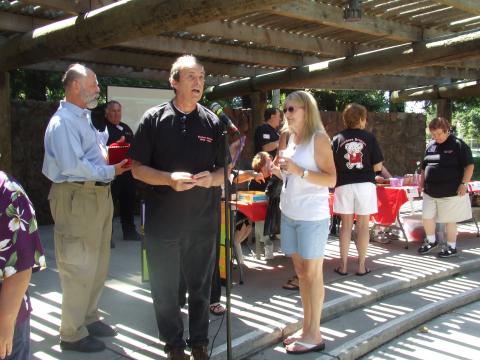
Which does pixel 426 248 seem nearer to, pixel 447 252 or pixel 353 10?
pixel 447 252

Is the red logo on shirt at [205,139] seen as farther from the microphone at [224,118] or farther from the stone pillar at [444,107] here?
the stone pillar at [444,107]

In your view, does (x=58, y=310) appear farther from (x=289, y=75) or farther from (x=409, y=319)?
(x=289, y=75)

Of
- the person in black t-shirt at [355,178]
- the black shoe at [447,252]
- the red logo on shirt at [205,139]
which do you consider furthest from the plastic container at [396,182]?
the red logo on shirt at [205,139]

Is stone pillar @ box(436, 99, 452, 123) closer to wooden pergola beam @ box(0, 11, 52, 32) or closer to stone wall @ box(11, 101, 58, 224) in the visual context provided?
stone wall @ box(11, 101, 58, 224)

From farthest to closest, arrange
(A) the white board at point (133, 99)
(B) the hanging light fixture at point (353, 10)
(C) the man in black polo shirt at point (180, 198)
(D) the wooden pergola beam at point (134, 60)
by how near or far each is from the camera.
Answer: (A) the white board at point (133, 99) → (D) the wooden pergola beam at point (134, 60) → (B) the hanging light fixture at point (353, 10) → (C) the man in black polo shirt at point (180, 198)

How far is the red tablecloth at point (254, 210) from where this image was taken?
5.41 meters

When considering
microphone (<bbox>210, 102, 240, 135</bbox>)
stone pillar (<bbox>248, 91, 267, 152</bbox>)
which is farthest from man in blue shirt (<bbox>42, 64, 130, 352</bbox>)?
stone pillar (<bbox>248, 91, 267, 152</bbox>)

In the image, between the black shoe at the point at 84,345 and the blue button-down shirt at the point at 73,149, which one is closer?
the blue button-down shirt at the point at 73,149

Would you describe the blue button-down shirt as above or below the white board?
below

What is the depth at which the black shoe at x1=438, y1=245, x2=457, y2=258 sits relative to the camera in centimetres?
653

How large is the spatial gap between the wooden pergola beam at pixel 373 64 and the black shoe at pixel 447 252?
2366 mm

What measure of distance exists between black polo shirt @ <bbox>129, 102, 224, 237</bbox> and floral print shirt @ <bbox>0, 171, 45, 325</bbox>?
120 cm

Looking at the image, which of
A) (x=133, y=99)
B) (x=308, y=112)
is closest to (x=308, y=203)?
(x=308, y=112)

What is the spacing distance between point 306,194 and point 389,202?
11.4ft
